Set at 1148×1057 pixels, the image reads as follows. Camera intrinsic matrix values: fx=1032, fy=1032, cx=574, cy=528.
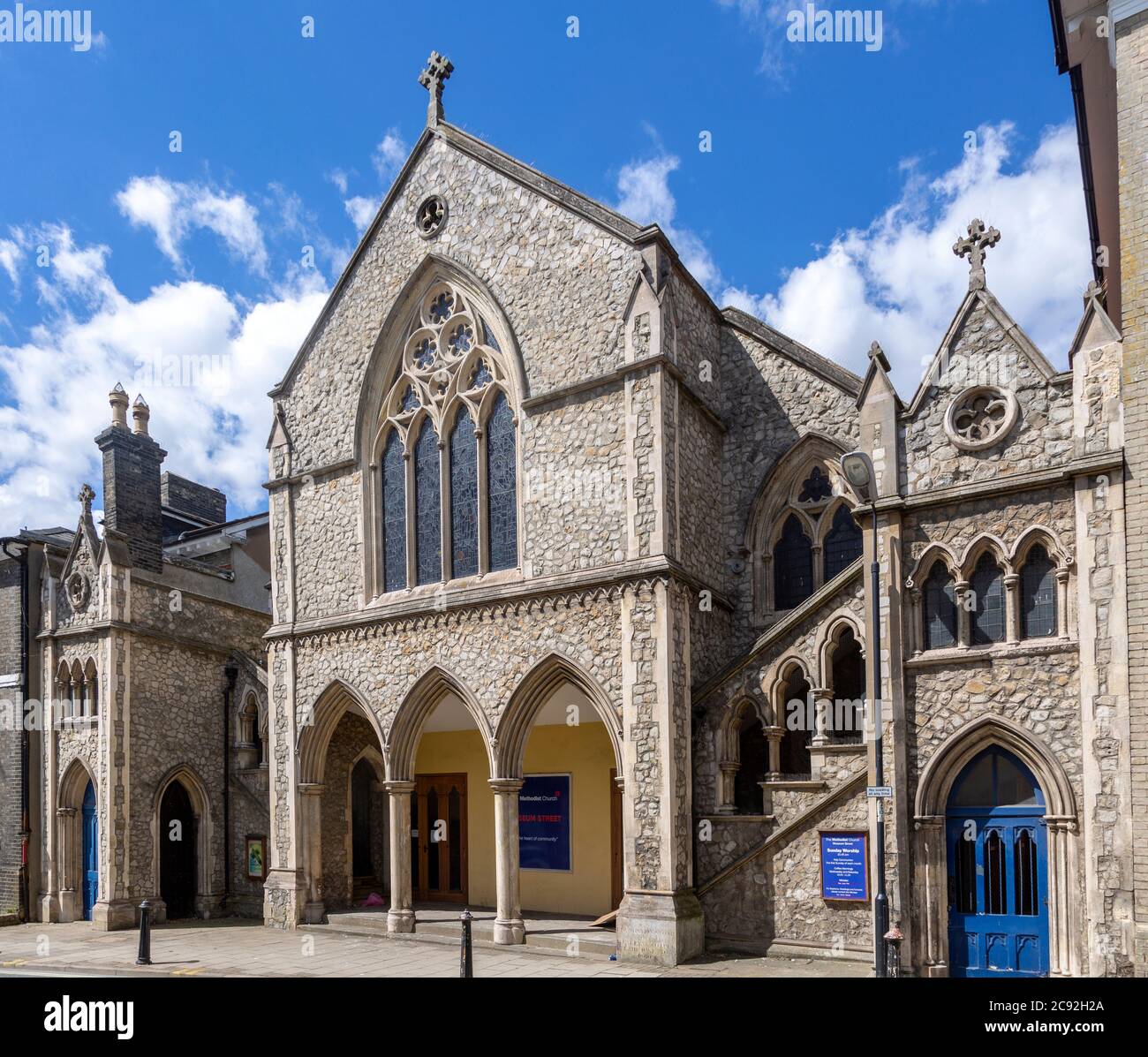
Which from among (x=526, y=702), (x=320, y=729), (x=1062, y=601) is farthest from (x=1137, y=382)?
(x=320, y=729)

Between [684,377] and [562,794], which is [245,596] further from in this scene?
[684,377]

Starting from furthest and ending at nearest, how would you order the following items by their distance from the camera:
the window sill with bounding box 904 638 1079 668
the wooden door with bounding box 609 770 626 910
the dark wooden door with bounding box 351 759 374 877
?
the dark wooden door with bounding box 351 759 374 877 < the wooden door with bounding box 609 770 626 910 < the window sill with bounding box 904 638 1079 668

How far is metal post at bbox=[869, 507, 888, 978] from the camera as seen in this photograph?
9.96 metres

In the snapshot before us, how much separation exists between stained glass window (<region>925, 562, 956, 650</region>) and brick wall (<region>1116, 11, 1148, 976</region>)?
1.93 m

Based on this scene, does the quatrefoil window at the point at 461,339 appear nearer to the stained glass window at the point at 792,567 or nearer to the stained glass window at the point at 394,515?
the stained glass window at the point at 394,515

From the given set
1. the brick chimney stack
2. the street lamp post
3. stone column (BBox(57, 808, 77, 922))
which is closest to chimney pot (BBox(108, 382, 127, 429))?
the brick chimney stack

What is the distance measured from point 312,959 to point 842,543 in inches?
384

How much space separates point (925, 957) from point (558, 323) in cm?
1001

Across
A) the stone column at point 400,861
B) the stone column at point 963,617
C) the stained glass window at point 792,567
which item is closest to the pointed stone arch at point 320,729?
the stone column at point 400,861

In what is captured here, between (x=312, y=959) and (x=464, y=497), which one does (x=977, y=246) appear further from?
(x=312, y=959)

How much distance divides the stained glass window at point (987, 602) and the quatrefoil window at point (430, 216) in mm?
10776

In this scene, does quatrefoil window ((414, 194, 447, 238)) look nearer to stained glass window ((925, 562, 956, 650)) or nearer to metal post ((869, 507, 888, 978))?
metal post ((869, 507, 888, 978))

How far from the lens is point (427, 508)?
17.7 metres
